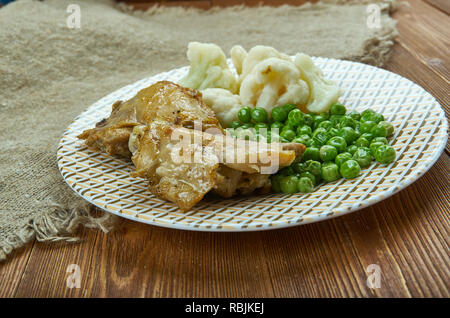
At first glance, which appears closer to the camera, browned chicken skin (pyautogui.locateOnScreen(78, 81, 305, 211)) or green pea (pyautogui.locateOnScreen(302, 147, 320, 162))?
browned chicken skin (pyautogui.locateOnScreen(78, 81, 305, 211))

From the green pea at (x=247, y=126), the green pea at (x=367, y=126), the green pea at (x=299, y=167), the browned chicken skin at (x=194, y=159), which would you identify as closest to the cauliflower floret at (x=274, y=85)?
the green pea at (x=247, y=126)

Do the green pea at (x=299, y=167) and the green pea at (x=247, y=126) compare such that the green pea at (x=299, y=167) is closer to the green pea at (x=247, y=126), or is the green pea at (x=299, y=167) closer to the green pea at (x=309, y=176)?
the green pea at (x=309, y=176)

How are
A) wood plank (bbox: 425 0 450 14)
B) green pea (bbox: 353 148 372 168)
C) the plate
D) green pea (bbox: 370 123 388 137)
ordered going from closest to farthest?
1. the plate
2. green pea (bbox: 353 148 372 168)
3. green pea (bbox: 370 123 388 137)
4. wood plank (bbox: 425 0 450 14)

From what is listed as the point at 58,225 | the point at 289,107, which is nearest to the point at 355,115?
the point at 289,107

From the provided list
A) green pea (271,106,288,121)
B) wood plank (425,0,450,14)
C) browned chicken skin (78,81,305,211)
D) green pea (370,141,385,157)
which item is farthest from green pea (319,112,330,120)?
wood plank (425,0,450,14)

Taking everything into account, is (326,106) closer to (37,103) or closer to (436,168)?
(436,168)

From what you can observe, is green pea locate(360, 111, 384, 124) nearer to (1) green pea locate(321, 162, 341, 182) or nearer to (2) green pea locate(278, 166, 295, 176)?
(1) green pea locate(321, 162, 341, 182)

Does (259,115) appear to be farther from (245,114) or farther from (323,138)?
(323,138)
